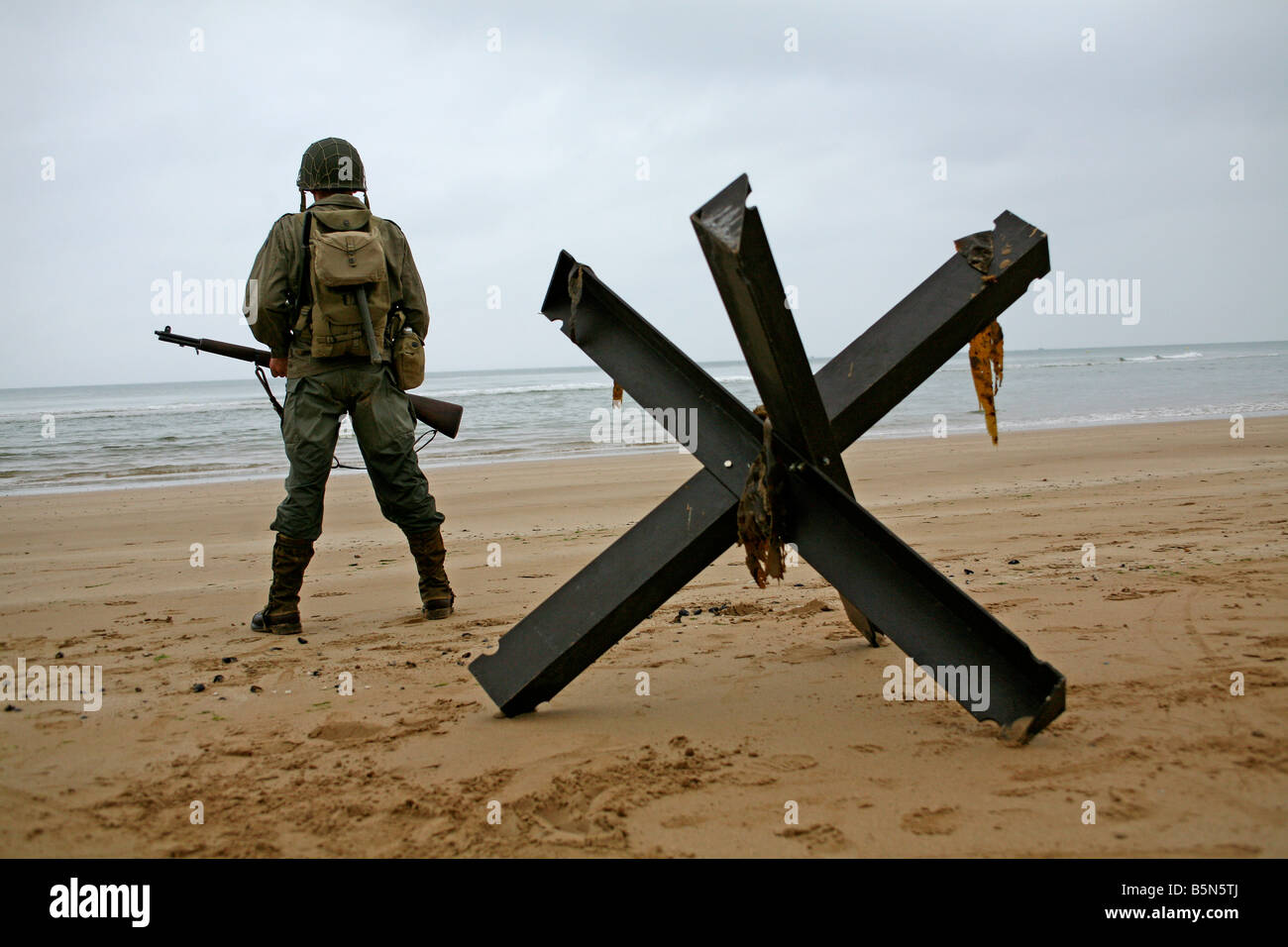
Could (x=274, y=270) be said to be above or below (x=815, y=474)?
above

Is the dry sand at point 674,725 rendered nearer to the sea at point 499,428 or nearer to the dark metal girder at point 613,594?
the dark metal girder at point 613,594

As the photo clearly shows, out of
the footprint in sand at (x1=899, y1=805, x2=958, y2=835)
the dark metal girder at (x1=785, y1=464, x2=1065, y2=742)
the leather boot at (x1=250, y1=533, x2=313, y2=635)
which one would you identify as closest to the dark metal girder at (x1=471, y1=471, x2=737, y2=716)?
the dark metal girder at (x1=785, y1=464, x2=1065, y2=742)

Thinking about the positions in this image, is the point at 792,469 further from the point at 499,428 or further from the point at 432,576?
the point at 499,428

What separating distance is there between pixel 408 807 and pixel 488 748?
1.18ft

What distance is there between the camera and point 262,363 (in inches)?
196

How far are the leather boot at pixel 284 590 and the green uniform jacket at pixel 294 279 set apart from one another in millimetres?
805

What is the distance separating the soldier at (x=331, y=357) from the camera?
4.28 m

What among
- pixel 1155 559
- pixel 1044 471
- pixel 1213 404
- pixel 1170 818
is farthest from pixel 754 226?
pixel 1213 404

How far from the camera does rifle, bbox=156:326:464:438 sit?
4980 mm

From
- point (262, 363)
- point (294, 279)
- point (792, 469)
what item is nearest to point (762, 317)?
point (792, 469)

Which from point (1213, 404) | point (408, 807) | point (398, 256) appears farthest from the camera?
point (1213, 404)

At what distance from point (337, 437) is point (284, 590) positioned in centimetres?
73

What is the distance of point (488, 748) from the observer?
2.55 meters
